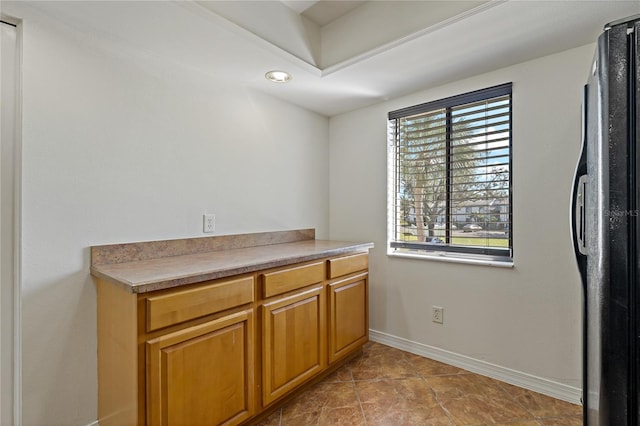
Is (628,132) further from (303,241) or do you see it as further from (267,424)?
(303,241)

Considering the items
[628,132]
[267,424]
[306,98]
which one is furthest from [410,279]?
[628,132]

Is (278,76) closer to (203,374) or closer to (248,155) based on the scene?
(248,155)

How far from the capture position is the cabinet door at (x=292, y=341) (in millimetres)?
1689

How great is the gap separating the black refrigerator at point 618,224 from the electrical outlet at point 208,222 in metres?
1.96

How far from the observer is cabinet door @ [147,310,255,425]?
4.16 ft

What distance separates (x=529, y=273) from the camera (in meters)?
2.00

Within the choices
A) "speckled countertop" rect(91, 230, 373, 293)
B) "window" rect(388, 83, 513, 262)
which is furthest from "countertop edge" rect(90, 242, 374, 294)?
"window" rect(388, 83, 513, 262)

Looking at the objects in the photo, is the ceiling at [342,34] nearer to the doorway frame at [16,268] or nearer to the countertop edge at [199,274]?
the doorway frame at [16,268]

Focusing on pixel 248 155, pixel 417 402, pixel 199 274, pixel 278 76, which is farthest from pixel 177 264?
pixel 417 402

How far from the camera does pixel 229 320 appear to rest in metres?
1.51

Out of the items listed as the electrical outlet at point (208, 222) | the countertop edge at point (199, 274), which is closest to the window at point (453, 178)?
the countertop edge at point (199, 274)

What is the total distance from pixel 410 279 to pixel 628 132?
1.88 meters

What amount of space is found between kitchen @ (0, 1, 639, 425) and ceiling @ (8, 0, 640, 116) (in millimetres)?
14

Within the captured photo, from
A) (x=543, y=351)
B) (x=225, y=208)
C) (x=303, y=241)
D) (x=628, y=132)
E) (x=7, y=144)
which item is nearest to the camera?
(x=628, y=132)
